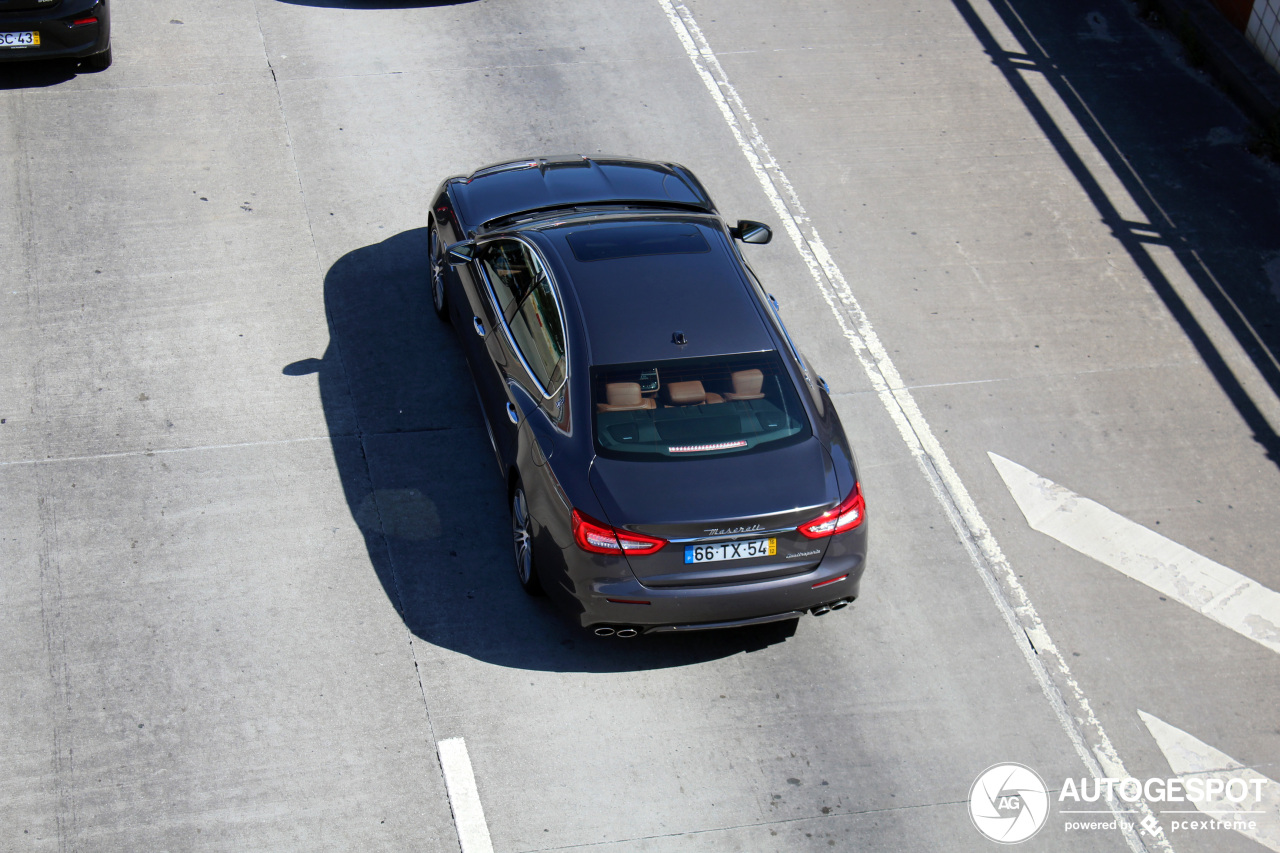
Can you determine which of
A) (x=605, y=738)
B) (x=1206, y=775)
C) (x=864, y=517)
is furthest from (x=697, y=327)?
(x=1206, y=775)

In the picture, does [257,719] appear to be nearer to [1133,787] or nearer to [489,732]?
[489,732]

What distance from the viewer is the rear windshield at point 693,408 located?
634 centimetres

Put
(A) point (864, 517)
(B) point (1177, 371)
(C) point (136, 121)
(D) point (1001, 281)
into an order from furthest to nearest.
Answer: (C) point (136, 121) < (D) point (1001, 281) < (B) point (1177, 371) < (A) point (864, 517)

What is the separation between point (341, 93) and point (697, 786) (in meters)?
7.72

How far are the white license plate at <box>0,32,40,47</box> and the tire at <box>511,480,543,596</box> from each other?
678 cm

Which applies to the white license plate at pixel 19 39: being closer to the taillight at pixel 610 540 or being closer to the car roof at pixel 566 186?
the car roof at pixel 566 186

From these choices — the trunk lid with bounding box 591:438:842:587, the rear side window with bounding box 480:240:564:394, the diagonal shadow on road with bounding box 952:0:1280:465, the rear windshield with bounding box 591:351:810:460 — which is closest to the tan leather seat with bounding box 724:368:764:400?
the rear windshield with bounding box 591:351:810:460

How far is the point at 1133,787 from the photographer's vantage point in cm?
623

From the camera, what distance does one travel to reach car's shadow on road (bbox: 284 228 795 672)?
22.1ft

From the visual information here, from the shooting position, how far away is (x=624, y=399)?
254 inches

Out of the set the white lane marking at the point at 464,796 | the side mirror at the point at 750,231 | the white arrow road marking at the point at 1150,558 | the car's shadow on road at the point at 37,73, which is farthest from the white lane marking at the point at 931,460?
the car's shadow on road at the point at 37,73

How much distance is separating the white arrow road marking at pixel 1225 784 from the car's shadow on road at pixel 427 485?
212 centimetres

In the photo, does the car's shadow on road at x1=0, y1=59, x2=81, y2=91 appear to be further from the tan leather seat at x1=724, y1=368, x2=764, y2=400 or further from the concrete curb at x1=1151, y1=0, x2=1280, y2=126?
the concrete curb at x1=1151, y1=0, x2=1280, y2=126

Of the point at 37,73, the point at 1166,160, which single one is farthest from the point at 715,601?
the point at 37,73
